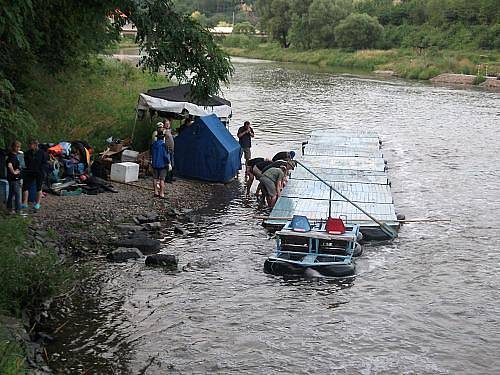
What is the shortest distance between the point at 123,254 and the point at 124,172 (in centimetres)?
533

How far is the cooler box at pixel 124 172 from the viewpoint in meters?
19.9

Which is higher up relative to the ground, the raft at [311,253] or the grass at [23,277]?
the grass at [23,277]

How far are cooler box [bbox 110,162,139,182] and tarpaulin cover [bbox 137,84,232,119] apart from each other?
2886mm

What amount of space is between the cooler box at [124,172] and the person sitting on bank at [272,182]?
3461mm

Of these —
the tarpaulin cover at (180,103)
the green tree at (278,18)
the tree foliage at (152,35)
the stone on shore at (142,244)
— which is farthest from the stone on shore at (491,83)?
the stone on shore at (142,244)

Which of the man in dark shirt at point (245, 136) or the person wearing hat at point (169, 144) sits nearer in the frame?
A: the person wearing hat at point (169, 144)

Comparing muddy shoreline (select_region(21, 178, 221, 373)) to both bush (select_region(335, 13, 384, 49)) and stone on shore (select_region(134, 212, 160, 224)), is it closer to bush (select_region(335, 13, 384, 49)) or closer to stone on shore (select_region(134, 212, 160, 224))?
stone on shore (select_region(134, 212, 160, 224))

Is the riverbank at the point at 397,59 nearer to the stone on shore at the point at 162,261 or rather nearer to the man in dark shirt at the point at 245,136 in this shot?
the man in dark shirt at the point at 245,136

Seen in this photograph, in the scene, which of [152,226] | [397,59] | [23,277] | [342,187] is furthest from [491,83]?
[23,277]

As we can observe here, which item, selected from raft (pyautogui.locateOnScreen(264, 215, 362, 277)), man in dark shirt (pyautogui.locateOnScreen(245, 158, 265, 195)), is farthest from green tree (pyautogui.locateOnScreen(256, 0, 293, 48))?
raft (pyautogui.locateOnScreen(264, 215, 362, 277))

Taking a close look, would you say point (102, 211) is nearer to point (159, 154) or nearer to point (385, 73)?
point (159, 154)

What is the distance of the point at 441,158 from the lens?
28.8 meters

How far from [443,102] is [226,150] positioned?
29288 mm

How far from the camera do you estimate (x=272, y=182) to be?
1945 cm
